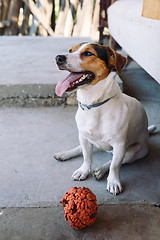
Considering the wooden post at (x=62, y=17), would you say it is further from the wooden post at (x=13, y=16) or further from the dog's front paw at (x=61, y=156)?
the dog's front paw at (x=61, y=156)

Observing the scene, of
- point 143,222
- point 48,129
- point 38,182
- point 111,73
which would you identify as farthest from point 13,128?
point 143,222

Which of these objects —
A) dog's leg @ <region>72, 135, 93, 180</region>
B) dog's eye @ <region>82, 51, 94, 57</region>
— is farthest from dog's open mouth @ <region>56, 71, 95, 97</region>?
dog's leg @ <region>72, 135, 93, 180</region>

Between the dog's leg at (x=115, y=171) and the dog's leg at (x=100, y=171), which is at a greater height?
the dog's leg at (x=115, y=171)

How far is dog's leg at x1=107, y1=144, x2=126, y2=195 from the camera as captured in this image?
72.9 inches

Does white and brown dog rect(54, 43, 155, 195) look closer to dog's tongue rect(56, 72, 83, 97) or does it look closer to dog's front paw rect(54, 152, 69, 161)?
dog's tongue rect(56, 72, 83, 97)

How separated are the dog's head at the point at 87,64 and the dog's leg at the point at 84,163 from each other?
0.48 m

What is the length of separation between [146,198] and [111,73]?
2.84 feet

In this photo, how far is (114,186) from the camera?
1.88 meters

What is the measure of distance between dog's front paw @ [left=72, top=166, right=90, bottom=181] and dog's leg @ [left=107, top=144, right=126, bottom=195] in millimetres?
187

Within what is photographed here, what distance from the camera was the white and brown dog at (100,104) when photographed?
1690 mm

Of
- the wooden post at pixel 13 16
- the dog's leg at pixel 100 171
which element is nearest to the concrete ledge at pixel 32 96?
the dog's leg at pixel 100 171

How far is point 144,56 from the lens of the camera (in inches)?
90.1

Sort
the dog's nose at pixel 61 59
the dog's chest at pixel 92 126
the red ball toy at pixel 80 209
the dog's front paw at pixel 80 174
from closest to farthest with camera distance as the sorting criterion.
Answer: the red ball toy at pixel 80 209 < the dog's nose at pixel 61 59 < the dog's chest at pixel 92 126 < the dog's front paw at pixel 80 174

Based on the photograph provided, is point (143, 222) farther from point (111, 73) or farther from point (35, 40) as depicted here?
point (35, 40)
